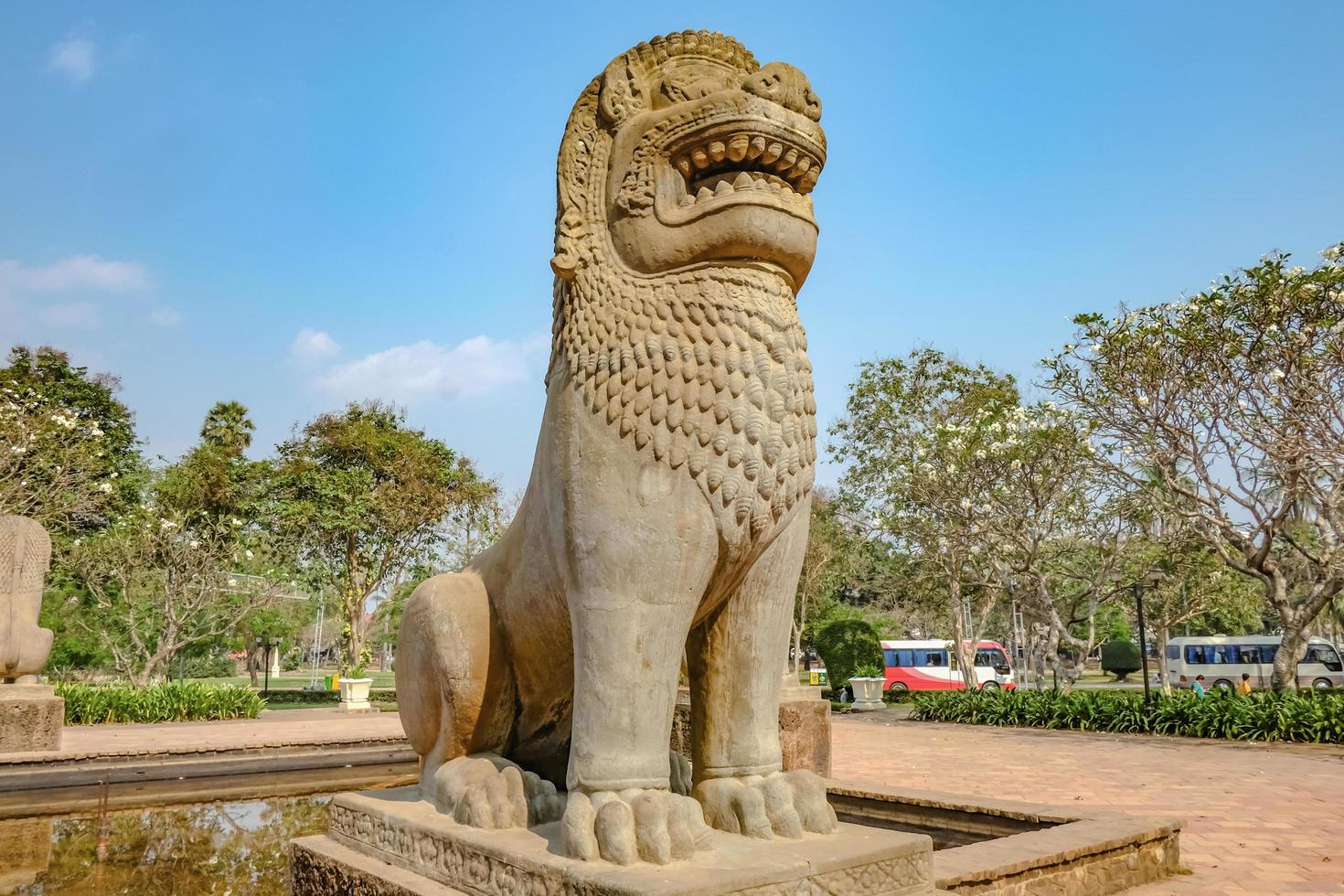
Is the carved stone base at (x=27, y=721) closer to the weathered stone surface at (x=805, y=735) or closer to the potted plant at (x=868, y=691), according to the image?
the weathered stone surface at (x=805, y=735)

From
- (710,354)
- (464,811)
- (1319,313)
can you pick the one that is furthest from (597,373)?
(1319,313)

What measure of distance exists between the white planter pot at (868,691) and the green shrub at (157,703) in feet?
38.5

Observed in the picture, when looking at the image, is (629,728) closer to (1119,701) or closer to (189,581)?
(1119,701)

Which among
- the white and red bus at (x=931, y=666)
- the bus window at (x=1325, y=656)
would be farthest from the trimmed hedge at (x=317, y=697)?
the bus window at (x=1325, y=656)

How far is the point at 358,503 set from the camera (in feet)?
69.8

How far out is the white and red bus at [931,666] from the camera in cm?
2358

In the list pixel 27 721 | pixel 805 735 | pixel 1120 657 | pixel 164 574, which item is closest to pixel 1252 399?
pixel 805 735

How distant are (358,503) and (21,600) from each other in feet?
41.5

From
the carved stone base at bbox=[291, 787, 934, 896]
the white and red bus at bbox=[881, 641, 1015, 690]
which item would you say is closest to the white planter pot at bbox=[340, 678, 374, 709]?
the white and red bus at bbox=[881, 641, 1015, 690]

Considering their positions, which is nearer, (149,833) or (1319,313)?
(149,833)

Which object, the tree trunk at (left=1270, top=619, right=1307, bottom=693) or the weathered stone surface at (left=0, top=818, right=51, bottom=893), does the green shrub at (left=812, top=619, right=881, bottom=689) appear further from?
the weathered stone surface at (left=0, top=818, right=51, bottom=893)

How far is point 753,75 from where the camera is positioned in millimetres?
2451

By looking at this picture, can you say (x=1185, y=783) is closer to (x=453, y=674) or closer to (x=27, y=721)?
(x=453, y=674)

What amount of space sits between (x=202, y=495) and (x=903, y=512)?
1573 centimetres
